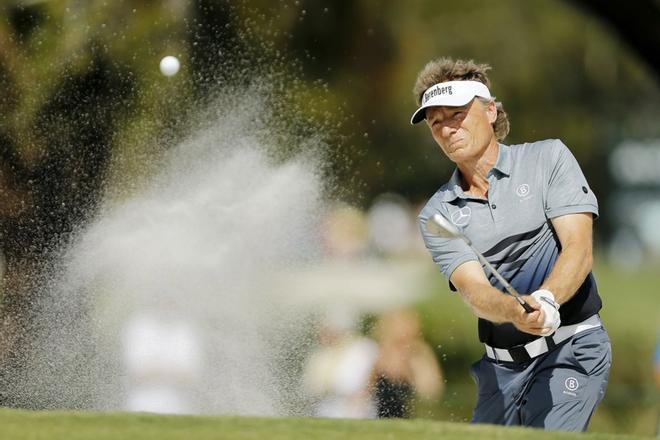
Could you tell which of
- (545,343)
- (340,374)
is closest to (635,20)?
(340,374)

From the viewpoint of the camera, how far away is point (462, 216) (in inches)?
216

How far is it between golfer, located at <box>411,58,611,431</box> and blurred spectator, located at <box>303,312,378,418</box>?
2904 millimetres

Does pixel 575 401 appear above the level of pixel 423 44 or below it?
below

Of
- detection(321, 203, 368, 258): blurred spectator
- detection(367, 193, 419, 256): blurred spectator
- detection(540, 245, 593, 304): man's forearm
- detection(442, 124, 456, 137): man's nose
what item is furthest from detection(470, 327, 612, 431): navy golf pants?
detection(367, 193, 419, 256): blurred spectator

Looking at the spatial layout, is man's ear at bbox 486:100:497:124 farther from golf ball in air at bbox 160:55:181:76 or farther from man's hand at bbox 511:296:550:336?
golf ball in air at bbox 160:55:181:76

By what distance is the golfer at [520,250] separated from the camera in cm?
529

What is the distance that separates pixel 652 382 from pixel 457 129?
10.5 m

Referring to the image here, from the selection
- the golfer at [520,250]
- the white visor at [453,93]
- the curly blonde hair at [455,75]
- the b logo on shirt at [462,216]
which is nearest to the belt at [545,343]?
the golfer at [520,250]

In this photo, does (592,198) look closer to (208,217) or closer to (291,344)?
(291,344)

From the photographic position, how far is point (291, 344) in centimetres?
912

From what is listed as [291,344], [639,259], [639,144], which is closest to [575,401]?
[291,344]

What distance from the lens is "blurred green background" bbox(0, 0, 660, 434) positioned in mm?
9711

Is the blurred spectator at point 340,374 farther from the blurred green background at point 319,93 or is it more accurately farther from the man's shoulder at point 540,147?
the man's shoulder at point 540,147

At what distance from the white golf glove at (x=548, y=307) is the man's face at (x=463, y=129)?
0.80 m
